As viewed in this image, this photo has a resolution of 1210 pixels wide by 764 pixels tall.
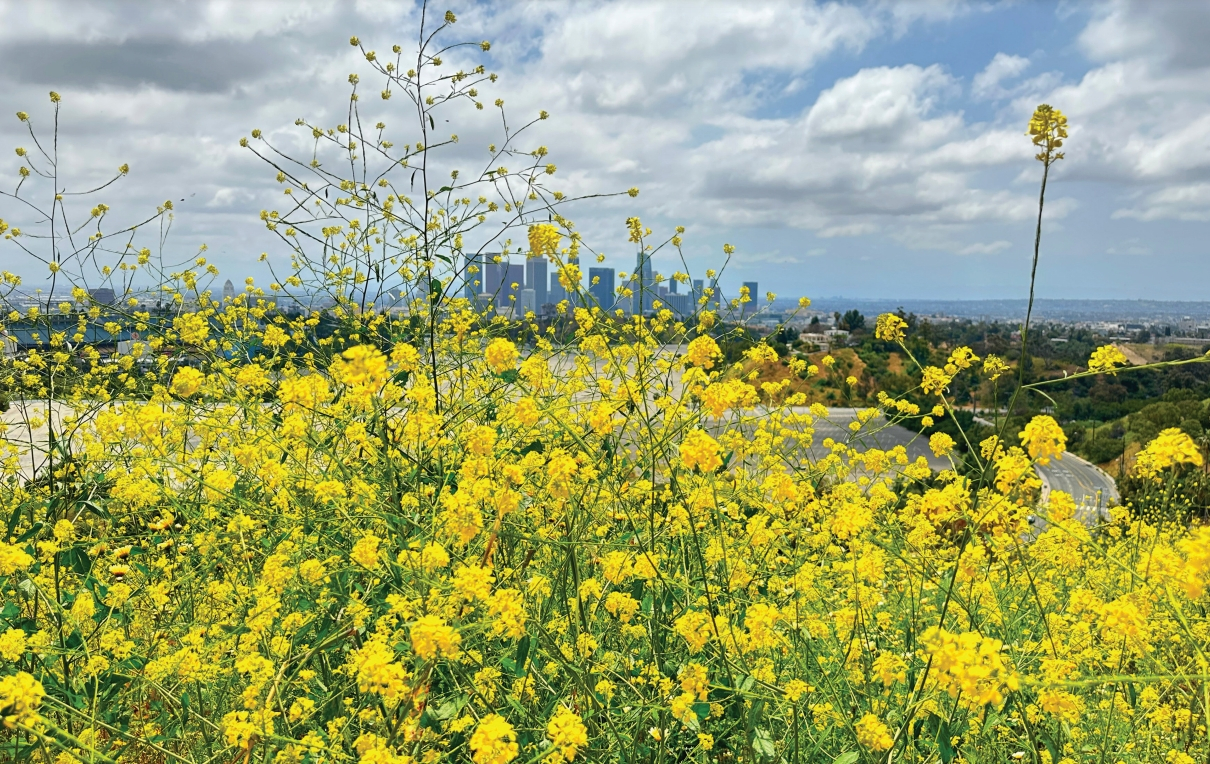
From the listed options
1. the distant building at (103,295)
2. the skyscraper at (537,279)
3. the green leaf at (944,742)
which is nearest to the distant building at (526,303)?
the skyscraper at (537,279)

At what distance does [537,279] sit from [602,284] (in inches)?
29.7

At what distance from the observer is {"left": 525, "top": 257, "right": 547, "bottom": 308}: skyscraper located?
15.4ft

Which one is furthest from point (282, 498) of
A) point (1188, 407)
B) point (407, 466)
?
point (1188, 407)

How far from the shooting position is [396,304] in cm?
448

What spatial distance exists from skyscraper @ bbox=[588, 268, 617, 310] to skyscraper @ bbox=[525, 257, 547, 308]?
15.0 inches

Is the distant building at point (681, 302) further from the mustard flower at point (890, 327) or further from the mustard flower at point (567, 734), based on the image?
the mustard flower at point (567, 734)

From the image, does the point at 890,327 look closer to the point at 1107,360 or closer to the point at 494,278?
the point at 1107,360

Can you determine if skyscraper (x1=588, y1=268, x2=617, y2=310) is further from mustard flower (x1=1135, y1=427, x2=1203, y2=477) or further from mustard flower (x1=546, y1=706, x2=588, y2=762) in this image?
mustard flower (x1=546, y1=706, x2=588, y2=762)

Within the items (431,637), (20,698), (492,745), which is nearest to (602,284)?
(431,637)

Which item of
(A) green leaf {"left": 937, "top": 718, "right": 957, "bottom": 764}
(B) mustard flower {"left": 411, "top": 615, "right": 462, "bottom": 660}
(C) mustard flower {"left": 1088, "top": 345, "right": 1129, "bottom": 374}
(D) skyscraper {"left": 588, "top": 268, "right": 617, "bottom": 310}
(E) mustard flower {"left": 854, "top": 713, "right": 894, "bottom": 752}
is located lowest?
(A) green leaf {"left": 937, "top": 718, "right": 957, "bottom": 764}

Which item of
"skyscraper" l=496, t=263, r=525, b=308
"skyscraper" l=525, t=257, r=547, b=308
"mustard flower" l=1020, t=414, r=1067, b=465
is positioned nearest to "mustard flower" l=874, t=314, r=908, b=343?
"mustard flower" l=1020, t=414, r=1067, b=465

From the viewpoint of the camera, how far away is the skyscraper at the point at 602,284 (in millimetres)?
5266

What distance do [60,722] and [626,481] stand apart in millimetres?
2248

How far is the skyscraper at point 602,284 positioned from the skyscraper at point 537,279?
Result: 0.38 m
